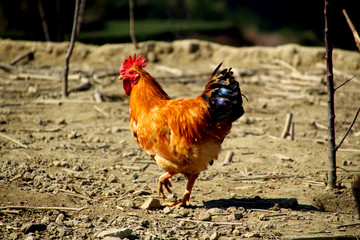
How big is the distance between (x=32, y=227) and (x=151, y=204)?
3.93ft

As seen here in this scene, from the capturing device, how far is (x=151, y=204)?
167 inches

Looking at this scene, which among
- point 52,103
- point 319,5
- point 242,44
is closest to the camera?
point 52,103

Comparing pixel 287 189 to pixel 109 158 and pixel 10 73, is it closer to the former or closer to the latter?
pixel 109 158

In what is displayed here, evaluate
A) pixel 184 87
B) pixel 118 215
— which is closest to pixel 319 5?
pixel 184 87

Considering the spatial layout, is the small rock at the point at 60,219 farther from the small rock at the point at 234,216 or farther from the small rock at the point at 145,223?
the small rock at the point at 234,216

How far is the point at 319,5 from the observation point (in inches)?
623

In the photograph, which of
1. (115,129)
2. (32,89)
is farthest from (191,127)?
(32,89)

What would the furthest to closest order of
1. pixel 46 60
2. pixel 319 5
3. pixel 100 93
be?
pixel 319 5 → pixel 46 60 → pixel 100 93

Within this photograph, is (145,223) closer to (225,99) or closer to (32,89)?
(225,99)

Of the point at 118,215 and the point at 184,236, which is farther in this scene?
the point at 118,215

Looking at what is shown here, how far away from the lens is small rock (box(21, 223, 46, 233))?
3.48m

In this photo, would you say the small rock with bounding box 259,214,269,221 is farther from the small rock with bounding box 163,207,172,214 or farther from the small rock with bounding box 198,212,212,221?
the small rock with bounding box 163,207,172,214

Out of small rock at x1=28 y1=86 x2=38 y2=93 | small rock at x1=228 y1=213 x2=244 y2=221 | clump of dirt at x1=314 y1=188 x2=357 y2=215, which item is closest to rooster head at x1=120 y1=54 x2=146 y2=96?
small rock at x1=228 y1=213 x2=244 y2=221

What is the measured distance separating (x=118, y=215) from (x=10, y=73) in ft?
22.3
